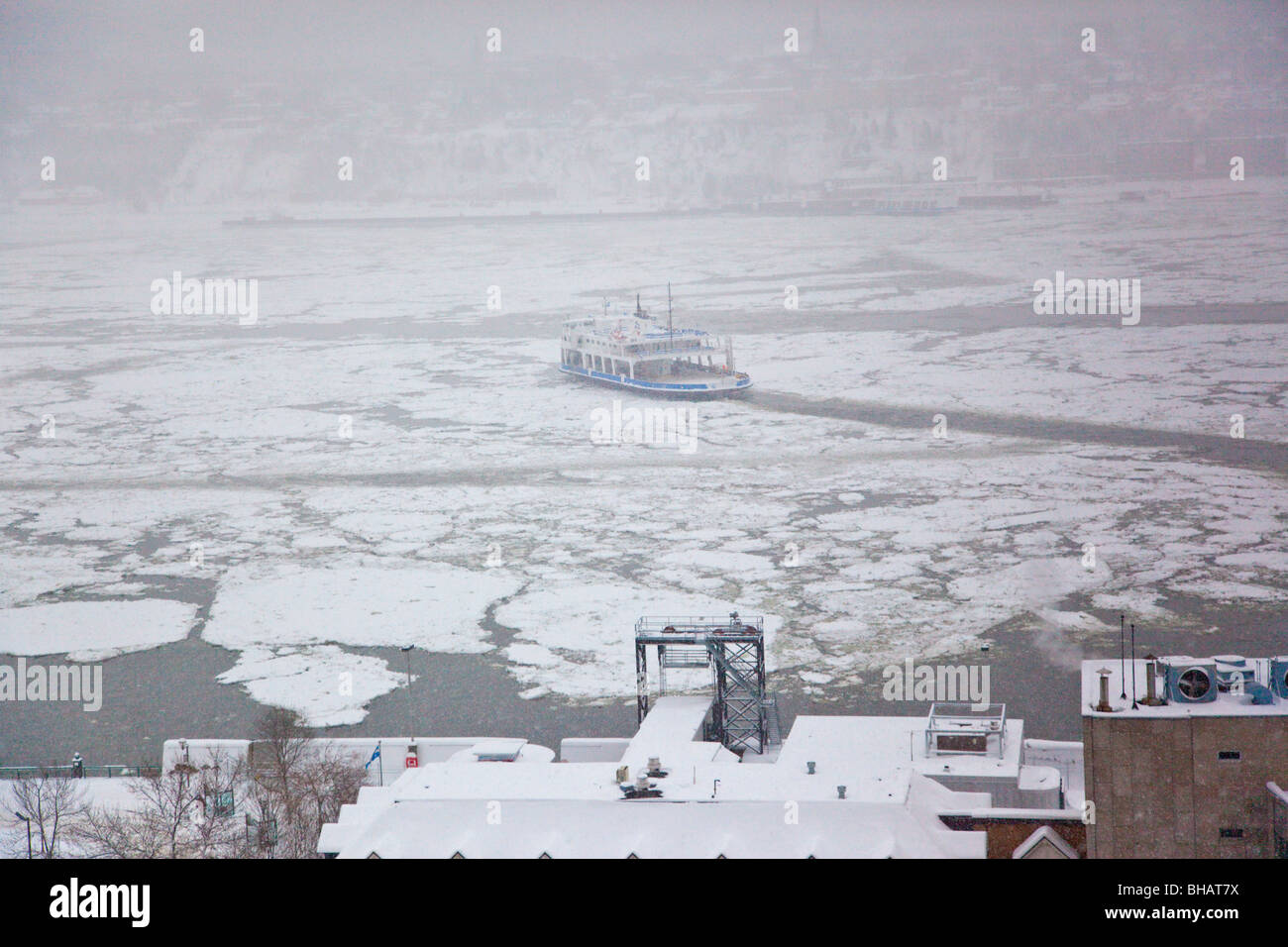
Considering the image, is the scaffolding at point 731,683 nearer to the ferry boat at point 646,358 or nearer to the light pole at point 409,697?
the light pole at point 409,697

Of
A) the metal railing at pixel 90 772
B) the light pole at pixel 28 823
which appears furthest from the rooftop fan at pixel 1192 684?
the metal railing at pixel 90 772

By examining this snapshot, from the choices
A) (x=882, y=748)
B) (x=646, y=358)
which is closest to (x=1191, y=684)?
(x=882, y=748)

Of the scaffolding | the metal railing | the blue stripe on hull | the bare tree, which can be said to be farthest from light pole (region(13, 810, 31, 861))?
the blue stripe on hull

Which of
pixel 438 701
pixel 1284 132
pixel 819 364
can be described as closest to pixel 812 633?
pixel 438 701

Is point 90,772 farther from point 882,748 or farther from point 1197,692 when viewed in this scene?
point 1197,692

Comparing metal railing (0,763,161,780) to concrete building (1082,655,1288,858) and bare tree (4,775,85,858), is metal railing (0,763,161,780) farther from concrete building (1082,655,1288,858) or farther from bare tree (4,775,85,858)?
concrete building (1082,655,1288,858)

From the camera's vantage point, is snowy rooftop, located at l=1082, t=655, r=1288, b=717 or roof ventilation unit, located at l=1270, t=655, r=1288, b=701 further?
roof ventilation unit, located at l=1270, t=655, r=1288, b=701
